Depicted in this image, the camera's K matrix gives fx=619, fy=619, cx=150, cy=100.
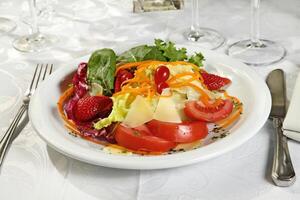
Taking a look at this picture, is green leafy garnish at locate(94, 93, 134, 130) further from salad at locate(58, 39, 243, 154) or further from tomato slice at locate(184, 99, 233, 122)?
tomato slice at locate(184, 99, 233, 122)

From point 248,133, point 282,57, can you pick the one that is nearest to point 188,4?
point 282,57

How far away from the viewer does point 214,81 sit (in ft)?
4.20

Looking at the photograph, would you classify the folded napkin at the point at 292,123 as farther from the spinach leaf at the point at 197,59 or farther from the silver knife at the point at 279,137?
the spinach leaf at the point at 197,59

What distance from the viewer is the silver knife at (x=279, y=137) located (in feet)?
3.42

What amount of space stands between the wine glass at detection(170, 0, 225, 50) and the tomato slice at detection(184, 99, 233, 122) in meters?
0.48

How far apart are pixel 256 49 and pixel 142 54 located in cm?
38

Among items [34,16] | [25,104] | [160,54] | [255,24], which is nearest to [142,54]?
[160,54]

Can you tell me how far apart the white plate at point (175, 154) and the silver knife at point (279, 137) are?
0.04m

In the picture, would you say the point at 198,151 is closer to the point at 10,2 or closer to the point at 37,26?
the point at 37,26

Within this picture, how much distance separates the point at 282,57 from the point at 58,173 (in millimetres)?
673

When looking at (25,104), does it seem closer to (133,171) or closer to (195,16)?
(133,171)

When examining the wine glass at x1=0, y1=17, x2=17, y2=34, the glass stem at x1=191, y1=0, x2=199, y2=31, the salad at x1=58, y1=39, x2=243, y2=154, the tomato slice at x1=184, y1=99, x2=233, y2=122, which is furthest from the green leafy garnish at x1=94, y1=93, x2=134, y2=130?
the wine glass at x1=0, y1=17, x2=17, y2=34

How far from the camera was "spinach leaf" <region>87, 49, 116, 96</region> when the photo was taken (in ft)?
4.15

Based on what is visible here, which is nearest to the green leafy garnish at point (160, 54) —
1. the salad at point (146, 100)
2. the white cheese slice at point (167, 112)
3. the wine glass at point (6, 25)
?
the salad at point (146, 100)
